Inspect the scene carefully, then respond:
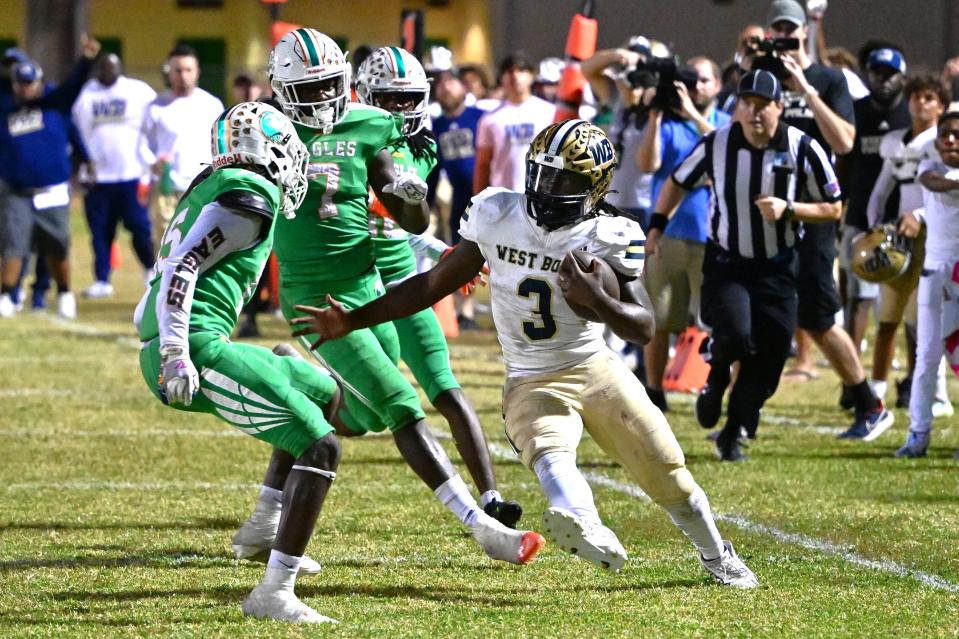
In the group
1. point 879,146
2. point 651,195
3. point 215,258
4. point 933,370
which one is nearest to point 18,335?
point 651,195

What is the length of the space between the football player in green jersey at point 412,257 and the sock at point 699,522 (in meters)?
0.96

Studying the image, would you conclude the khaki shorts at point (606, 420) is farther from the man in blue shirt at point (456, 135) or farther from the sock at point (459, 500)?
the man in blue shirt at point (456, 135)

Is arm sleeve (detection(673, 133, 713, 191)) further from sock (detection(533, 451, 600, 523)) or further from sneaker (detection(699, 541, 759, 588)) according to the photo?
sock (detection(533, 451, 600, 523))

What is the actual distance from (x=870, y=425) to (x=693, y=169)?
1836 millimetres

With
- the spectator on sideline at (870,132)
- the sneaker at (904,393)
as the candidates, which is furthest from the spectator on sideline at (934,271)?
the spectator on sideline at (870,132)

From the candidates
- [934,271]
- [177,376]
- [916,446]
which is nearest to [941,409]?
[916,446]

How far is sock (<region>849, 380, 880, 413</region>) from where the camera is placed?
9.09m

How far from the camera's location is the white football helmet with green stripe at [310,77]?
6.06 m

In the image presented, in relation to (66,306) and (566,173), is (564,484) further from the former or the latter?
(66,306)

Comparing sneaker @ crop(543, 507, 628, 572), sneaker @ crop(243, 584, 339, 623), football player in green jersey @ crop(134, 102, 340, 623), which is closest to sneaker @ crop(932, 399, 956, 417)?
sneaker @ crop(543, 507, 628, 572)

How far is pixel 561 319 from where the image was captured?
217 inches

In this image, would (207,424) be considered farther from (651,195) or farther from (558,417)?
(558,417)

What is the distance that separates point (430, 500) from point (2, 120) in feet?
32.2

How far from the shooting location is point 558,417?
5422mm
